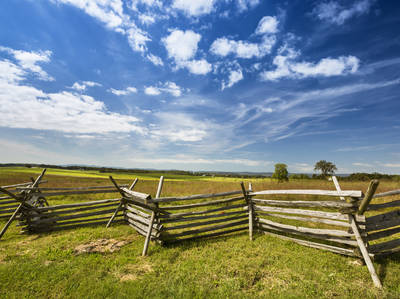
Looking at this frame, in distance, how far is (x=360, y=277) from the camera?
403 centimetres

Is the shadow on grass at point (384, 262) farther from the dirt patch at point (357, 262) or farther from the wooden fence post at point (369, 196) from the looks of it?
the wooden fence post at point (369, 196)

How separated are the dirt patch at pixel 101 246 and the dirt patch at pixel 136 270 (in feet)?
4.37

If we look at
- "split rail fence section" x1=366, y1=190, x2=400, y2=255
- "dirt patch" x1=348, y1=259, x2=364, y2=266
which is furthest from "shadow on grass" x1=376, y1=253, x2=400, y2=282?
"dirt patch" x1=348, y1=259, x2=364, y2=266

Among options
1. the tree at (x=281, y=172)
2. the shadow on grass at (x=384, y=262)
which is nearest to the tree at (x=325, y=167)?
the tree at (x=281, y=172)

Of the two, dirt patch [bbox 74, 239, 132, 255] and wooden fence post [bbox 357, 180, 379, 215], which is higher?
wooden fence post [bbox 357, 180, 379, 215]

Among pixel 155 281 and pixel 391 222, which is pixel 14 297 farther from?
pixel 391 222

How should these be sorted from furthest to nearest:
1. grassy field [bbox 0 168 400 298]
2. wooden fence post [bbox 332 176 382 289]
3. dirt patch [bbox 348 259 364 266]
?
dirt patch [bbox 348 259 364 266]
wooden fence post [bbox 332 176 382 289]
grassy field [bbox 0 168 400 298]

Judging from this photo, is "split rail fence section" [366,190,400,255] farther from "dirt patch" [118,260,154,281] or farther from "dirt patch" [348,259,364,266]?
"dirt patch" [118,260,154,281]

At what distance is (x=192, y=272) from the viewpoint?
14.1 feet

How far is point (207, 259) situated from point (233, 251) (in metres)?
0.96

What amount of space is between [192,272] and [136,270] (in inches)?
56.7

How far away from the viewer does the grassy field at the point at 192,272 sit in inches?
143

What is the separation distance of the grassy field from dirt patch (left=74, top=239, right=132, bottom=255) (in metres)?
0.24

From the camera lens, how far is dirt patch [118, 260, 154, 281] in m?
4.16
